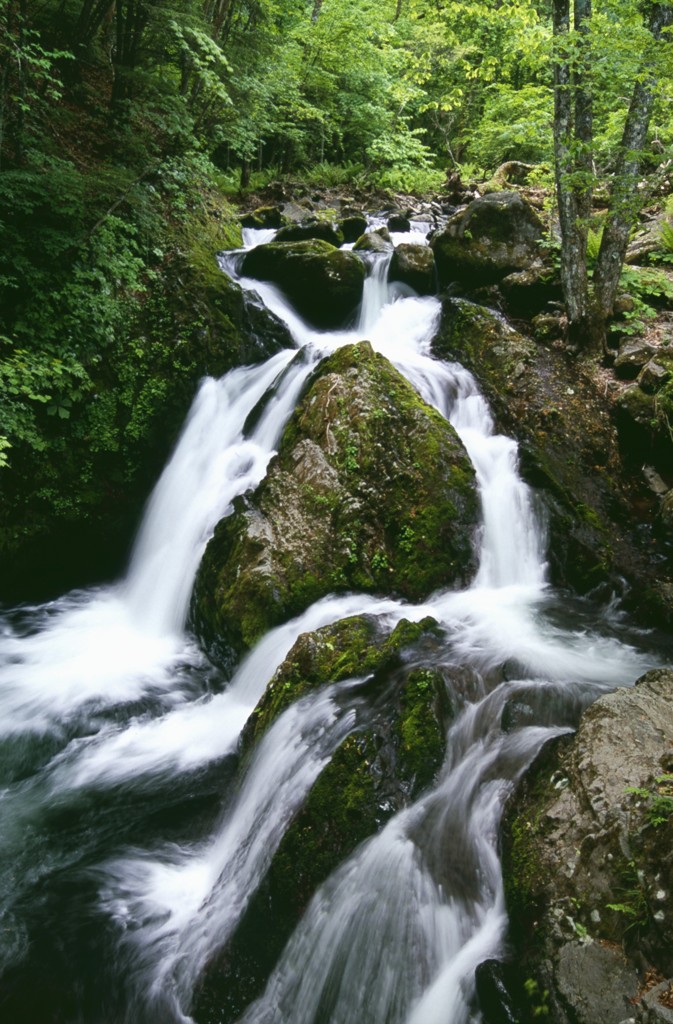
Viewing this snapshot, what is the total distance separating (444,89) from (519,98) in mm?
17447

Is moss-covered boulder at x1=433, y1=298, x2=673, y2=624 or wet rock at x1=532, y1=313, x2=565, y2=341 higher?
wet rock at x1=532, y1=313, x2=565, y2=341

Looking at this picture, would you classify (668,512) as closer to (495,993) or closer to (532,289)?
(532,289)

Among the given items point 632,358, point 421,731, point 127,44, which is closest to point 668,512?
point 632,358

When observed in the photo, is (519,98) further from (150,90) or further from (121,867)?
(121,867)

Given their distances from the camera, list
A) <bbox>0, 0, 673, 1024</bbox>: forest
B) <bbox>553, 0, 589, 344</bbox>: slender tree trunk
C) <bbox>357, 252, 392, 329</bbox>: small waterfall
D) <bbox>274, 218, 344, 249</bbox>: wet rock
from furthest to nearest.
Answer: <bbox>274, 218, 344, 249</bbox>: wet rock → <bbox>357, 252, 392, 329</bbox>: small waterfall → <bbox>553, 0, 589, 344</bbox>: slender tree trunk → <bbox>0, 0, 673, 1024</bbox>: forest

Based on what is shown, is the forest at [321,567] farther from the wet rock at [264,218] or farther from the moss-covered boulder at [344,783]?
the wet rock at [264,218]

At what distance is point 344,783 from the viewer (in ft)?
11.3

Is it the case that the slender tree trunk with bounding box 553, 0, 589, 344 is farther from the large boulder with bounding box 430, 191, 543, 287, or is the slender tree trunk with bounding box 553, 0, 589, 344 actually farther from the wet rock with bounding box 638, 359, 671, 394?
the large boulder with bounding box 430, 191, 543, 287

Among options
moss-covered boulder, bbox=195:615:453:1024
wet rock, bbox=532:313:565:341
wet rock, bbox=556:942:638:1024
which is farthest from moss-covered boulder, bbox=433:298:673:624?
wet rock, bbox=556:942:638:1024

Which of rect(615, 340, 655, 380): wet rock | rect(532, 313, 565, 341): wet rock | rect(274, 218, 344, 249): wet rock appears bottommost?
rect(615, 340, 655, 380): wet rock

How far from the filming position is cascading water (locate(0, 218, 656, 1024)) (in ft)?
9.68

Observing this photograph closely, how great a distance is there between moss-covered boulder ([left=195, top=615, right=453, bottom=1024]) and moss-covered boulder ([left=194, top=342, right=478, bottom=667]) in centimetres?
116

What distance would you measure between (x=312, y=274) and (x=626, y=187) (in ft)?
15.4

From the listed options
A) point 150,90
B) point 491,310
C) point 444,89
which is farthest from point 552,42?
point 444,89
